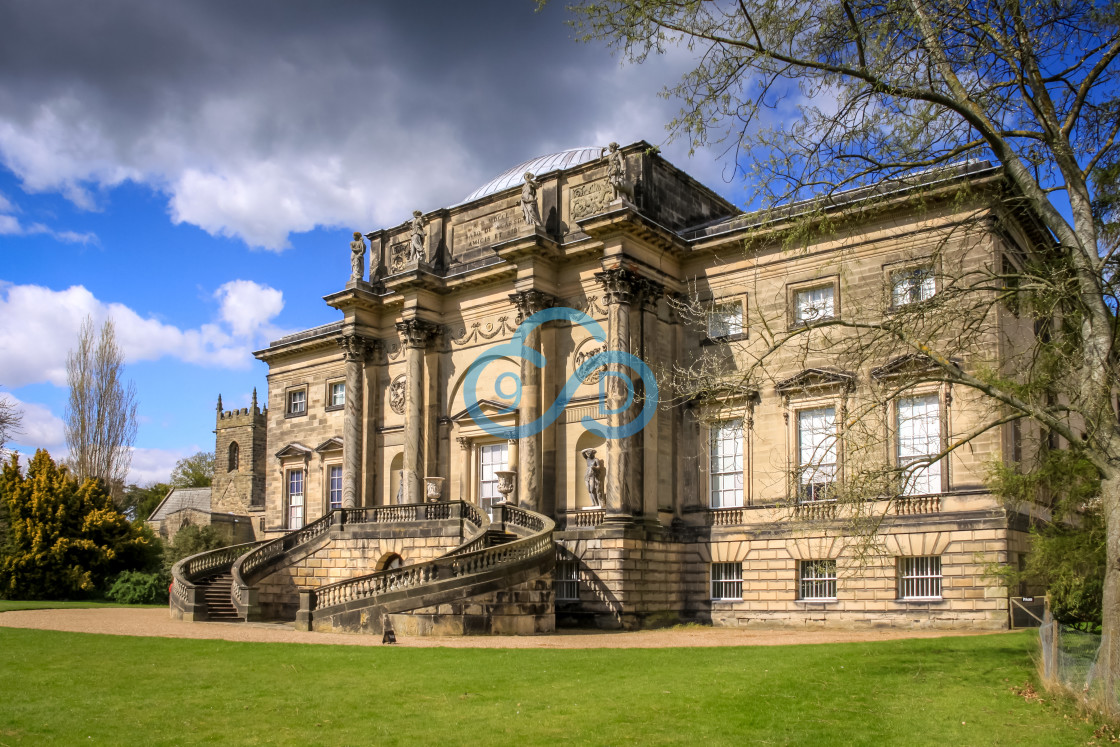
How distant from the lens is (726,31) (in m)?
14.2

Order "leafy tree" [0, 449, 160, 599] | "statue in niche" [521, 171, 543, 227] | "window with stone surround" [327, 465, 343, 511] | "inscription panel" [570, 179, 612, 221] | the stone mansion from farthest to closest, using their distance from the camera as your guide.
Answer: "window with stone surround" [327, 465, 343, 511] → "leafy tree" [0, 449, 160, 599] → "statue in niche" [521, 171, 543, 227] → "inscription panel" [570, 179, 612, 221] → the stone mansion

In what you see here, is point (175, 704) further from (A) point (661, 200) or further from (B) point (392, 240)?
(B) point (392, 240)

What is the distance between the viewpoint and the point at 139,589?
133ft

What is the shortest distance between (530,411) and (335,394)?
13824 millimetres

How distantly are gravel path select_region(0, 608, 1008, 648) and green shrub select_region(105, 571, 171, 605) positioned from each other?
38.9ft

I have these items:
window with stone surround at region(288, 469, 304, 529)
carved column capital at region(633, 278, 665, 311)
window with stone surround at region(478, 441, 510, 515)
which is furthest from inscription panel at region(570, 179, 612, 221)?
window with stone surround at region(288, 469, 304, 529)

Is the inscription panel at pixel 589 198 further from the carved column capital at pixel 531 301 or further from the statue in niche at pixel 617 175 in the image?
the carved column capital at pixel 531 301

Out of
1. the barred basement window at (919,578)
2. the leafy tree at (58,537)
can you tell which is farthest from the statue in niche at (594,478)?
the leafy tree at (58,537)

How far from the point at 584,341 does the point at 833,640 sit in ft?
44.3

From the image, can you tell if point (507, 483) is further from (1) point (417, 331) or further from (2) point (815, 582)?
(2) point (815, 582)

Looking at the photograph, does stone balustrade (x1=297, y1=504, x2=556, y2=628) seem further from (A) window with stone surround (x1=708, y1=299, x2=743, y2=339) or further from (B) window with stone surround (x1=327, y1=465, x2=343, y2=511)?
(B) window with stone surround (x1=327, y1=465, x2=343, y2=511)

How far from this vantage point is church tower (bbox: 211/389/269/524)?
7281cm

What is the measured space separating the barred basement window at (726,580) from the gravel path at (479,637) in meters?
1.48

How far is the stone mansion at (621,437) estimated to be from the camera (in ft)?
80.1
